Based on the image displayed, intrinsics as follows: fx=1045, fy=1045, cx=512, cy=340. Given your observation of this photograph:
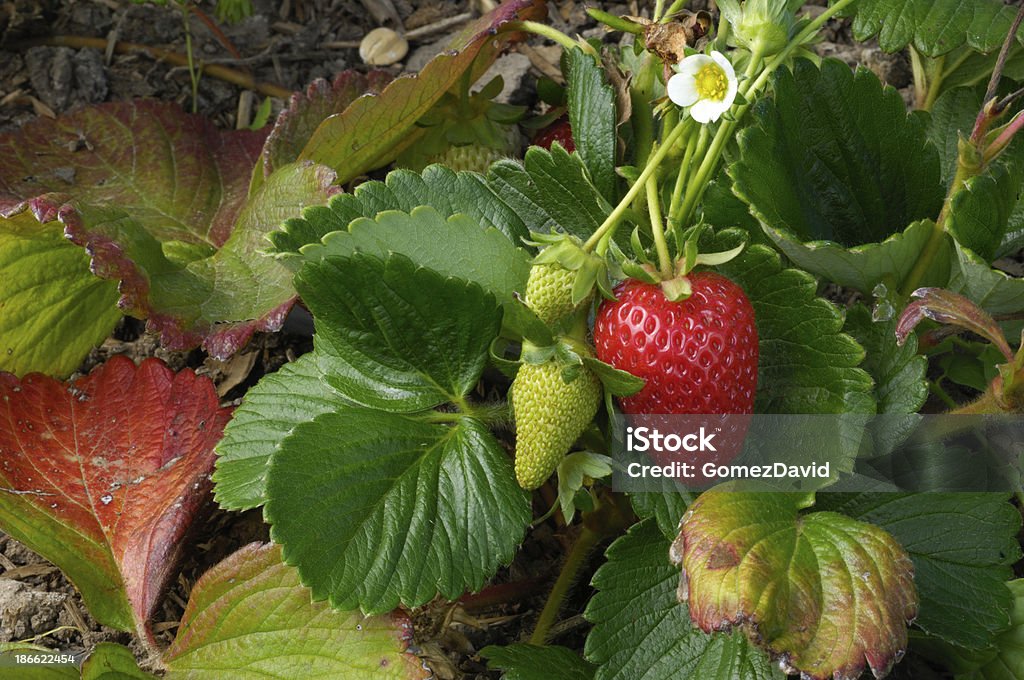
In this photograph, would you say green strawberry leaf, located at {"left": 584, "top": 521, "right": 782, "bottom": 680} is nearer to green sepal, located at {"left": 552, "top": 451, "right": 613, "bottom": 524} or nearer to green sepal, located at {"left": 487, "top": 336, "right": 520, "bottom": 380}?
green sepal, located at {"left": 552, "top": 451, "right": 613, "bottom": 524}

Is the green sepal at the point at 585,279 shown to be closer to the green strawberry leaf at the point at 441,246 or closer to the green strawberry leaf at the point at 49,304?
the green strawberry leaf at the point at 441,246

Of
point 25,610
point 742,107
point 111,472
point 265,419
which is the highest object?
point 742,107

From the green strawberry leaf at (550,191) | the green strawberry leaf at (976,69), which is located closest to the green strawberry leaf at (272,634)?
the green strawberry leaf at (550,191)

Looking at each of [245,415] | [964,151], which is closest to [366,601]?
[245,415]

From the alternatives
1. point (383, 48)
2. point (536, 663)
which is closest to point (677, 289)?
point (536, 663)

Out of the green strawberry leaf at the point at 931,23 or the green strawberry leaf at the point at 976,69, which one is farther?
the green strawberry leaf at the point at 976,69

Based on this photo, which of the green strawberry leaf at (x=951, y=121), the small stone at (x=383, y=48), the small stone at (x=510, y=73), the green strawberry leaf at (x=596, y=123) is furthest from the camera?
the small stone at (x=383, y=48)

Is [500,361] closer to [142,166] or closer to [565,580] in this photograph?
[565,580]
